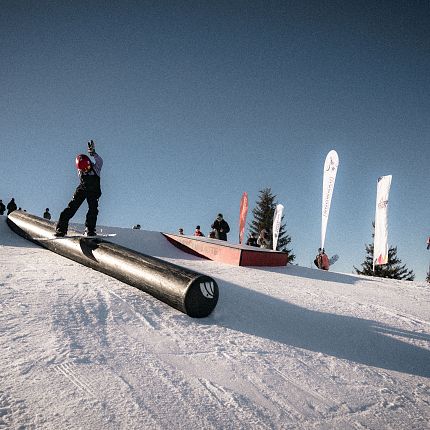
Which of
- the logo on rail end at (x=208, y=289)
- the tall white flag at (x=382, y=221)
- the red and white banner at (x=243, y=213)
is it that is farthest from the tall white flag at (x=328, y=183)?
the logo on rail end at (x=208, y=289)

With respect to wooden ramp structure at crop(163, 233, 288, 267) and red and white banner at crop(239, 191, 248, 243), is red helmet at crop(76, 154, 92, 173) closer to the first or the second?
wooden ramp structure at crop(163, 233, 288, 267)

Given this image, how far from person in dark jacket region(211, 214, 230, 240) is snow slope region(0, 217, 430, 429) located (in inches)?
335

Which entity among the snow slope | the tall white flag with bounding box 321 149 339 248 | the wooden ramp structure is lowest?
the snow slope

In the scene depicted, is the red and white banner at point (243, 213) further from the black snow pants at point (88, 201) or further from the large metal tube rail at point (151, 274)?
the large metal tube rail at point (151, 274)

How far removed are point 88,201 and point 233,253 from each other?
352 centimetres

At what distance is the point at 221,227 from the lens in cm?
1248

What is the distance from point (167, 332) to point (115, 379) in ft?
2.54

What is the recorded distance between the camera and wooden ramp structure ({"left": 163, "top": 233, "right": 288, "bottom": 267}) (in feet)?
21.9

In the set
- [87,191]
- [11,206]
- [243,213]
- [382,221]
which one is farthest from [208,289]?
[11,206]

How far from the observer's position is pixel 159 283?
10.1 feet

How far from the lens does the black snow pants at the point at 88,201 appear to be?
5.56 metres

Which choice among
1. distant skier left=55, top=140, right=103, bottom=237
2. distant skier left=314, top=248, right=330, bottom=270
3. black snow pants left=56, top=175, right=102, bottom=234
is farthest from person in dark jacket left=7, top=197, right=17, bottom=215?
distant skier left=314, top=248, right=330, bottom=270

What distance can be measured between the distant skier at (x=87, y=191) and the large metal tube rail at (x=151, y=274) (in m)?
0.55

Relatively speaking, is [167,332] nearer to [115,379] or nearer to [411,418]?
[115,379]
